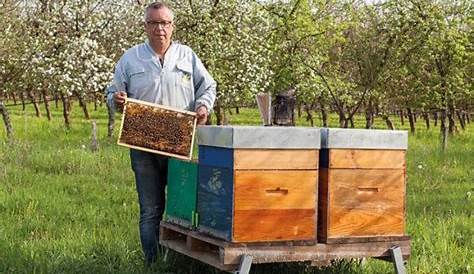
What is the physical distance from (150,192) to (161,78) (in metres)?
0.96

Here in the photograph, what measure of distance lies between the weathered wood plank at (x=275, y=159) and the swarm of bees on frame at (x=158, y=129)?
87 centimetres

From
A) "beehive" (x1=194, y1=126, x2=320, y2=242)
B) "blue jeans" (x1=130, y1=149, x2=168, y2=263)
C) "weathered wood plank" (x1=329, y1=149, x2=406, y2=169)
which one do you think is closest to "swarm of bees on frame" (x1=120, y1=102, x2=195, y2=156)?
"blue jeans" (x1=130, y1=149, x2=168, y2=263)

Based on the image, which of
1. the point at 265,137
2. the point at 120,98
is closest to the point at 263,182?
the point at 265,137

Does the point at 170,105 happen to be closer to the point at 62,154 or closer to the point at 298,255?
the point at 298,255

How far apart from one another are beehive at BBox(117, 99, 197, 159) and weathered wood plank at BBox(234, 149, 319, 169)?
2.81 feet

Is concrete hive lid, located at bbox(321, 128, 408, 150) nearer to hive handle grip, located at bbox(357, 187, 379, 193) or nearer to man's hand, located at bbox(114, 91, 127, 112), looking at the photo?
hive handle grip, located at bbox(357, 187, 379, 193)

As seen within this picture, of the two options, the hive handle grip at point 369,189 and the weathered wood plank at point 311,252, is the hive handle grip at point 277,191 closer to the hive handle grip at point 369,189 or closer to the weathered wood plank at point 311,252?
the weathered wood plank at point 311,252

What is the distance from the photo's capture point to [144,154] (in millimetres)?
5805

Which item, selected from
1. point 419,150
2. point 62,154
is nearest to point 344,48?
point 419,150

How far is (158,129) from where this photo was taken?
5496 mm

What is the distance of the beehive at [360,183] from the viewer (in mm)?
4957

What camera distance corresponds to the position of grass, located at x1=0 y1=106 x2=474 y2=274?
603 centimetres

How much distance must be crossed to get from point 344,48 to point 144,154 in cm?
2377

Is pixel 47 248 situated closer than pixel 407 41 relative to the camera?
Yes
